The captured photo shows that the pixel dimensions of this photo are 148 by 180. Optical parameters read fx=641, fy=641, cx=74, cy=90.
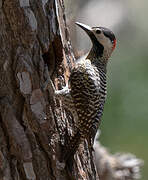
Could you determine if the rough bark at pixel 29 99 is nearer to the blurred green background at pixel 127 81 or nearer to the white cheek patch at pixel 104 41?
the white cheek patch at pixel 104 41

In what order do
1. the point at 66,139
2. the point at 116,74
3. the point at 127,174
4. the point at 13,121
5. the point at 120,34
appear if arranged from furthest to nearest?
the point at 116,74 → the point at 120,34 → the point at 127,174 → the point at 66,139 → the point at 13,121

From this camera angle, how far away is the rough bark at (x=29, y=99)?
5.31m

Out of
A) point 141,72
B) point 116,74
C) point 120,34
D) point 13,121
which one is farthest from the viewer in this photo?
point 141,72

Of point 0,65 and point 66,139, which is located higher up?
point 0,65

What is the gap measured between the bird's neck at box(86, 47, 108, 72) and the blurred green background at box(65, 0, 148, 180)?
18.1ft

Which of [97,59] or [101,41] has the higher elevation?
[101,41]

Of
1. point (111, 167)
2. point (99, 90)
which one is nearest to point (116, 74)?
point (111, 167)

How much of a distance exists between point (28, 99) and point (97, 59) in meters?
1.32

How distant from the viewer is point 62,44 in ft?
19.1

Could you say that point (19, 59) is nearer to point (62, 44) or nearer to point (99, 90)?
point (62, 44)

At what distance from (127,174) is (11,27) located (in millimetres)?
3398

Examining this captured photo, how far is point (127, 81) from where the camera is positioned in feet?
54.3

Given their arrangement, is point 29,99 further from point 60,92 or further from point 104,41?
point 104,41

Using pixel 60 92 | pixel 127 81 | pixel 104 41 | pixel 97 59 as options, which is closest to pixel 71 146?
pixel 60 92
